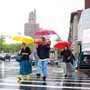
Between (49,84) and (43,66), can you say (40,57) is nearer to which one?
(43,66)

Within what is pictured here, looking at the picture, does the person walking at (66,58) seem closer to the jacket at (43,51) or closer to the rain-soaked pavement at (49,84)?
the rain-soaked pavement at (49,84)

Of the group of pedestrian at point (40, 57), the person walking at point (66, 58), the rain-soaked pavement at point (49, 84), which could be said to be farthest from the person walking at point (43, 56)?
the person walking at point (66, 58)

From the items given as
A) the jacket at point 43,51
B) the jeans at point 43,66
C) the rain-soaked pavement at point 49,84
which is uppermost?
the jacket at point 43,51

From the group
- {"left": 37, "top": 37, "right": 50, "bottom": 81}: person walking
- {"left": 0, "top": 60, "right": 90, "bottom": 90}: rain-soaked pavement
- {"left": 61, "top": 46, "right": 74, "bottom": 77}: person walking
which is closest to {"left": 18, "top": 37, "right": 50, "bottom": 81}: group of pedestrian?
{"left": 37, "top": 37, "right": 50, "bottom": 81}: person walking

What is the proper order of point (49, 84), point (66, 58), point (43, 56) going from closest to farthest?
point (49, 84) < point (43, 56) < point (66, 58)

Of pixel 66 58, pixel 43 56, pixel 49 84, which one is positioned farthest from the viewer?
pixel 66 58

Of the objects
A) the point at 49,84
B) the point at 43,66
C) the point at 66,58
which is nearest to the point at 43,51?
the point at 43,66

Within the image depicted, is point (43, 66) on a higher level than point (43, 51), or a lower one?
lower

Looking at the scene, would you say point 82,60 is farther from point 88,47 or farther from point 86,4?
point 86,4

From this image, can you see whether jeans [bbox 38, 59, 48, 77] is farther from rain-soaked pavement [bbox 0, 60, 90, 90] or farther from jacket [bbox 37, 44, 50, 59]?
rain-soaked pavement [bbox 0, 60, 90, 90]

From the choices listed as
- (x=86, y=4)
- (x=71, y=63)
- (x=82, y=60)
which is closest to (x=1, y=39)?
(x=86, y=4)

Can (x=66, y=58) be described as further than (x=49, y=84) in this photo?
Yes

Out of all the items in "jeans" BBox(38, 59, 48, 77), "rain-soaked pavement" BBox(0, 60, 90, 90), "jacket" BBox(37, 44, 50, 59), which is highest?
"jacket" BBox(37, 44, 50, 59)

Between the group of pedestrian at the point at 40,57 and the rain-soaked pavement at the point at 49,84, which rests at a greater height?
the group of pedestrian at the point at 40,57
